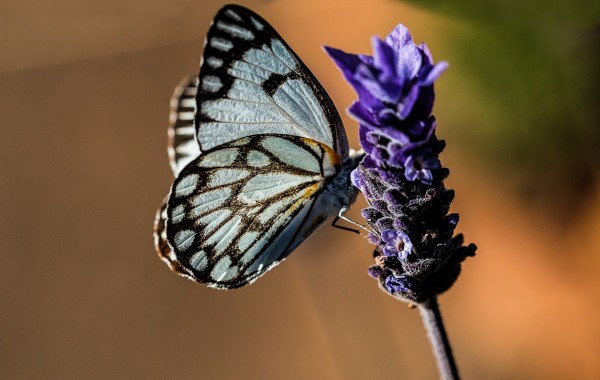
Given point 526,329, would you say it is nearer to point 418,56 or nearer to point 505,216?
point 505,216

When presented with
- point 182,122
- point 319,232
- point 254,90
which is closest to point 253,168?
point 254,90

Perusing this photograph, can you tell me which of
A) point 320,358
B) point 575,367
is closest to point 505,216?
point 575,367

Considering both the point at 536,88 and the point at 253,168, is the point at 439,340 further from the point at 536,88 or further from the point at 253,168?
the point at 536,88

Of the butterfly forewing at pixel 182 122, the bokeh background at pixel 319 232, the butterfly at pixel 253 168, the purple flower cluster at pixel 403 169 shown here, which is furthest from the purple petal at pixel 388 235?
the bokeh background at pixel 319 232

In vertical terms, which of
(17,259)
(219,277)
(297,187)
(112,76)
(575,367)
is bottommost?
(575,367)

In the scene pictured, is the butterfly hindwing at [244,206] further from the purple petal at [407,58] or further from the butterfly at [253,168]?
the purple petal at [407,58]

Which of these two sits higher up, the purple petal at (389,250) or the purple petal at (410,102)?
the purple petal at (410,102)

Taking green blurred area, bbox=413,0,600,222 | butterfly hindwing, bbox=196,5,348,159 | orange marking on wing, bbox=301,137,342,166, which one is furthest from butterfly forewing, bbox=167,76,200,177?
green blurred area, bbox=413,0,600,222
